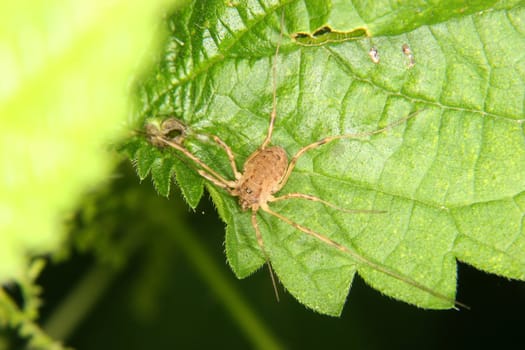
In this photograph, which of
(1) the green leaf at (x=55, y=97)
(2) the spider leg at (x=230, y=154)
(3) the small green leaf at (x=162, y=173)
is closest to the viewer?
(1) the green leaf at (x=55, y=97)

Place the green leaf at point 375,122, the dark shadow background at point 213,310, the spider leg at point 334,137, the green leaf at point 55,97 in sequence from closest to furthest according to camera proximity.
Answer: the green leaf at point 55,97, the green leaf at point 375,122, the spider leg at point 334,137, the dark shadow background at point 213,310

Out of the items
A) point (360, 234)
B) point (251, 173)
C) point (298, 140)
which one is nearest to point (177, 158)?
point (251, 173)

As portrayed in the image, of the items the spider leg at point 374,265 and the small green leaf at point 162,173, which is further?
the small green leaf at point 162,173

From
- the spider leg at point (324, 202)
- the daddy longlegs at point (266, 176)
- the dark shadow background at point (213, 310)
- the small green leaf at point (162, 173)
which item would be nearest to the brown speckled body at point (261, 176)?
the daddy longlegs at point (266, 176)

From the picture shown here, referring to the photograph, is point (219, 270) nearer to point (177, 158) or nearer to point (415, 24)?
point (177, 158)

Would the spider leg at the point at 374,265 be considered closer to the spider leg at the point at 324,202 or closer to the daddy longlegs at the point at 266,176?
the daddy longlegs at the point at 266,176

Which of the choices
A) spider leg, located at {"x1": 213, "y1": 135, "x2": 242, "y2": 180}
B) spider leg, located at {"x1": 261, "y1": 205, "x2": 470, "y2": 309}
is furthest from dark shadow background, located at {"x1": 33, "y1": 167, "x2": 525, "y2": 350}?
spider leg, located at {"x1": 261, "y1": 205, "x2": 470, "y2": 309}

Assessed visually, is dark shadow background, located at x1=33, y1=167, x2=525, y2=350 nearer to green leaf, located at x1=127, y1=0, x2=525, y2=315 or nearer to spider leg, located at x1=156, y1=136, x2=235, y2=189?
spider leg, located at x1=156, y1=136, x2=235, y2=189
